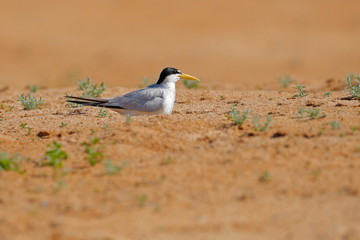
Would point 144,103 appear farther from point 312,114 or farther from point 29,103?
point 312,114

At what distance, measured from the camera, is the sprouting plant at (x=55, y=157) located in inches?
212

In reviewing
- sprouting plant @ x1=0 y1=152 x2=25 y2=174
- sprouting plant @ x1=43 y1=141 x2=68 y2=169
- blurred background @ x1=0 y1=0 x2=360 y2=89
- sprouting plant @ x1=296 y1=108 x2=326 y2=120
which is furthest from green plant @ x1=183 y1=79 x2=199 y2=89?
blurred background @ x1=0 y1=0 x2=360 y2=89

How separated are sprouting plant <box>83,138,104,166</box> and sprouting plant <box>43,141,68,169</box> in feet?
0.83

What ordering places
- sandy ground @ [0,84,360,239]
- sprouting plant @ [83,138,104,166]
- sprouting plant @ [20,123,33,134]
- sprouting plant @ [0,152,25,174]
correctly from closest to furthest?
sandy ground @ [0,84,360,239]
sprouting plant @ [0,152,25,174]
sprouting plant @ [83,138,104,166]
sprouting plant @ [20,123,33,134]

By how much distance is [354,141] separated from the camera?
18.1 ft

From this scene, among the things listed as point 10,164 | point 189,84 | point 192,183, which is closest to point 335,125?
point 192,183

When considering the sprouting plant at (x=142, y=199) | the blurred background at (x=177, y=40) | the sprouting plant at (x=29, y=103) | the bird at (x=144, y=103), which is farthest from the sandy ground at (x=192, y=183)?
the blurred background at (x=177, y=40)

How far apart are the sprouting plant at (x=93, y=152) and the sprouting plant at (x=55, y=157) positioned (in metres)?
0.25

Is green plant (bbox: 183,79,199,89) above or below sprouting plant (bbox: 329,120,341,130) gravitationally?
above

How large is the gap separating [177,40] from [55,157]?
17796 mm

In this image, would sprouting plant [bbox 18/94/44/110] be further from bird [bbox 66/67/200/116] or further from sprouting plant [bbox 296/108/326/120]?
sprouting plant [bbox 296/108/326/120]

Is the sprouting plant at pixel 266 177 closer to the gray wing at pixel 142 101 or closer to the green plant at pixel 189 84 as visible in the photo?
the gray wing at pixel 142 101

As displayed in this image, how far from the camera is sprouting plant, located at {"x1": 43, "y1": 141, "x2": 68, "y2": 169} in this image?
539 centimetres

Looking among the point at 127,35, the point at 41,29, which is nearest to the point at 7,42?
the point at 41,29
